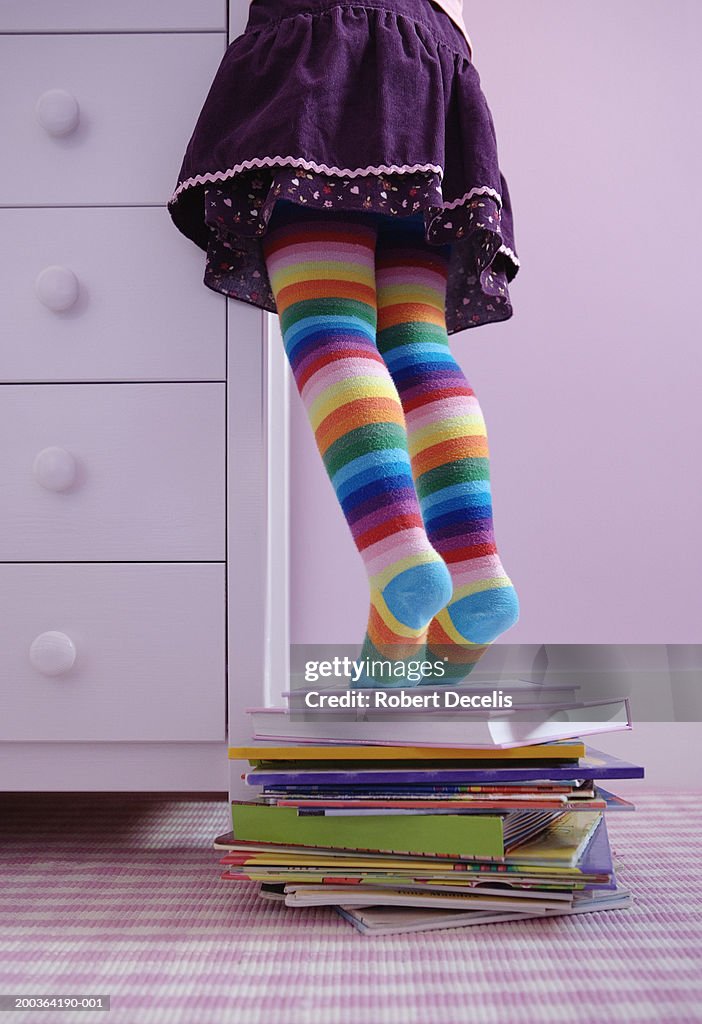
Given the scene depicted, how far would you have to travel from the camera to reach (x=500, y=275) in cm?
98

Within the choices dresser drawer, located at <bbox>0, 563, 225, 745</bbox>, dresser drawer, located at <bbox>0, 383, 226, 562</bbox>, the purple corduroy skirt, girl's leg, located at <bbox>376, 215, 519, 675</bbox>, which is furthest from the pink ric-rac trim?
dresser drawer, located at <bbox>0, 563, 225, 745</bbox>

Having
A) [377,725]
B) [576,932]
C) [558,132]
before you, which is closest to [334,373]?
[377,725]

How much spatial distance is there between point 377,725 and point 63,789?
0.35 m

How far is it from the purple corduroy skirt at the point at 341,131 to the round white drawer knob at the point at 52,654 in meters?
→ 0.37

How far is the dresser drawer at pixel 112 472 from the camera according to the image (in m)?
0.93

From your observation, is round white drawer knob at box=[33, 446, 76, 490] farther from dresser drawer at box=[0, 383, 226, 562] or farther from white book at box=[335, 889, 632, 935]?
white book at box=[335, 889, 632, 935]

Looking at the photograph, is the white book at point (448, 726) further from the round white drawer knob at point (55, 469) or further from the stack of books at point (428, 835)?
the round white drawer knob at point (55, 469)

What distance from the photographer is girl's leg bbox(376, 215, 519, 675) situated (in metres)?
0.80

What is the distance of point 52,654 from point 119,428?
0.73 ft

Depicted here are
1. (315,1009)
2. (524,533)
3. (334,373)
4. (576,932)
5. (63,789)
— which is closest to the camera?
(315,1009)

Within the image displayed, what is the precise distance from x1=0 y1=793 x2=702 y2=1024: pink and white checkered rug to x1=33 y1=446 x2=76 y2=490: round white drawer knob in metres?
0.35

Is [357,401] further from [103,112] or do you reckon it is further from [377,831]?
[103,112]

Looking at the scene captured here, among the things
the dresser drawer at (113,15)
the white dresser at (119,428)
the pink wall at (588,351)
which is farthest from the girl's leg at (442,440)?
the pink wall at (588,351)

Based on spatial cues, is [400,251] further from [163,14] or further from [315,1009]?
[315,1009]
